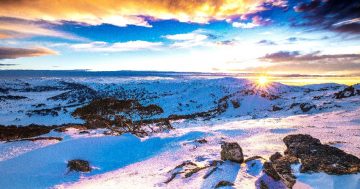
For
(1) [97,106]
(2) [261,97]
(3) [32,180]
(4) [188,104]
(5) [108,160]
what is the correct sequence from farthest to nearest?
(4) [188,104] → (2) [261,97] → (1) [97,106] → (5) [108,160] → (3) [32,180]

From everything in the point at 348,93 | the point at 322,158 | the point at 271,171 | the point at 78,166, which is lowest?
the point at 78,166

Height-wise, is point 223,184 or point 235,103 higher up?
point 223,184

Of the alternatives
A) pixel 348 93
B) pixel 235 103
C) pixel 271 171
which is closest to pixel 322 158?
pixel 271 171

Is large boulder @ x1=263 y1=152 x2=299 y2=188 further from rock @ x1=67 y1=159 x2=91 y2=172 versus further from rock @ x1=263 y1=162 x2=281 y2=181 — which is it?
rock @ x1=67 y1=159 x2=91 y2=172

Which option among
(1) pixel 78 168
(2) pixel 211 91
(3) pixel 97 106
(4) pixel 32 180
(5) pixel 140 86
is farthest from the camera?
(5) pixel 140 86

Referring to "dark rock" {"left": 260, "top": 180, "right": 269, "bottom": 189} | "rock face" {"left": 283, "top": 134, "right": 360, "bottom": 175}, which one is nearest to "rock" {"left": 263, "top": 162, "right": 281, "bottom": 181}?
"dark rock" {"left": 260, "top": 180, "right": 269, "bottom": 189}

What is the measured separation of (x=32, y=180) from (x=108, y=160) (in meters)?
4.91

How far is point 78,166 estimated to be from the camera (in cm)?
1716

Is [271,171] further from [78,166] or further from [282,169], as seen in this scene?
[78,166]

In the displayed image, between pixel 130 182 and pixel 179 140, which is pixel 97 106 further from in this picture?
pixel 130 182

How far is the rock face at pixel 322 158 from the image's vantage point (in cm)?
1151

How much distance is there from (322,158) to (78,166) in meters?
13.0

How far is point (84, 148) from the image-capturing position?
19.7 meters

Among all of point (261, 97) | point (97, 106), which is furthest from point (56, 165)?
point (261, 97)
